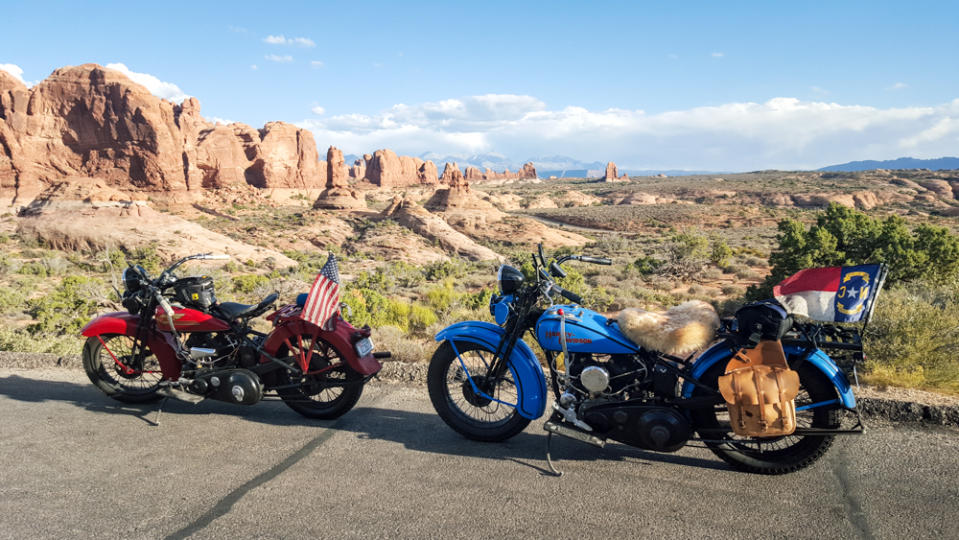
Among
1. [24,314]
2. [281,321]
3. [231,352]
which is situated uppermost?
[281,321]

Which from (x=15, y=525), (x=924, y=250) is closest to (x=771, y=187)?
(x=924, y=250)

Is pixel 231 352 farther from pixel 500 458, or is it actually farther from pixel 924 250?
pixel 924 250

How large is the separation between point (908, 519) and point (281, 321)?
4.49 metres

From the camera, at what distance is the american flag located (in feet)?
12.9

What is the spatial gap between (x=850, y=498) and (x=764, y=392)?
0.87 metres

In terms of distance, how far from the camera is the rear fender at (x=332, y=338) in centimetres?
415

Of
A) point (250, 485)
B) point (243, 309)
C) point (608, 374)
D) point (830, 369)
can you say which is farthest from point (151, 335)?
point (830, 369)

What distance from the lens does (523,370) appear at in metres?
3.77

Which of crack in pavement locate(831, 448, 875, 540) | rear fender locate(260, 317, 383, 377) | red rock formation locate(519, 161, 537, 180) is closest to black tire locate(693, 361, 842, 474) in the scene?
A: crack in pavement locate(831, 448, 875, 540)

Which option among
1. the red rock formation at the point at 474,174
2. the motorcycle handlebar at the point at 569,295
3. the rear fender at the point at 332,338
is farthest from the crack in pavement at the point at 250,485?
the red rock formation at the point at 474,174

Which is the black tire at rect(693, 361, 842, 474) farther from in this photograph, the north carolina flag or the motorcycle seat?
the motorcycle seat

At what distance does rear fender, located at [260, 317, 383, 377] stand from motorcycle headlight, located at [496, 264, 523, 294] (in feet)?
4.50

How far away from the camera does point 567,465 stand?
11.6ft

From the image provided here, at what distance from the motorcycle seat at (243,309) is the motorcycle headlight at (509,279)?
6.51 feet
